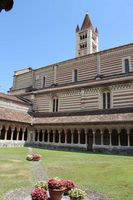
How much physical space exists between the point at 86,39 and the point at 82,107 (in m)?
35.1

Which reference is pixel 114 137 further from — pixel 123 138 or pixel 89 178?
pixel 89 178

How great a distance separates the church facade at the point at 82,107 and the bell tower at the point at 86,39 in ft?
73.4

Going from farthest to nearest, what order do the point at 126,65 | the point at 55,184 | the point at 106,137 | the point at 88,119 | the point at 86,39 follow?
the point at 86,39 < the point at 126,65 < the point at 88,119 < the point at 106,137 < the point at 55,184

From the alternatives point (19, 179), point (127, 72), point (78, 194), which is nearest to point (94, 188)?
point (78, 194)

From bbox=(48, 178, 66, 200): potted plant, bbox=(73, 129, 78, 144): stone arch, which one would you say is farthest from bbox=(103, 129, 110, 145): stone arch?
bbox=(48, 178, 66, 200): potted plant

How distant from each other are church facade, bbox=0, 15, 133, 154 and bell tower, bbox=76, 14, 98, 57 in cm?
2236

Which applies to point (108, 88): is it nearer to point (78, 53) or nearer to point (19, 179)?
point (19, 179)

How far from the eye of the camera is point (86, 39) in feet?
199

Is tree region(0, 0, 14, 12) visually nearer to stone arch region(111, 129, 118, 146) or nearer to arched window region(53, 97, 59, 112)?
stone arch region(111, 129, 118, 146)

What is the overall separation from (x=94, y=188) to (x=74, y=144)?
18.7 metres

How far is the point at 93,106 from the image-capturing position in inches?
1199

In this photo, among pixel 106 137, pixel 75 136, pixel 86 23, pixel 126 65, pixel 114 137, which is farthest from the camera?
pixel 86 23

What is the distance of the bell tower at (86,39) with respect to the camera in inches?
2356

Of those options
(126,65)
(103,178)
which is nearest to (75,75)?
(126,65)
